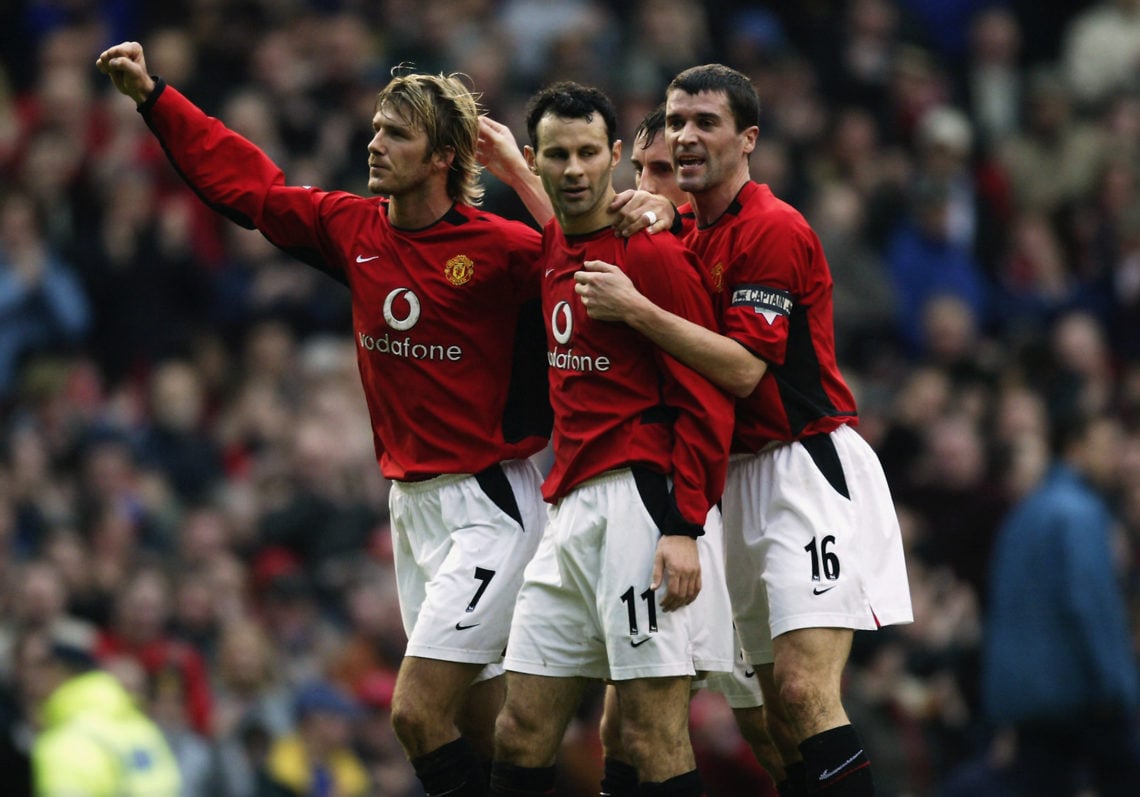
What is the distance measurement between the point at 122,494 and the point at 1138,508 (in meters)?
6.52

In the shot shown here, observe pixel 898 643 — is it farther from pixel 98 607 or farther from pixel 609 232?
pixel 609 232

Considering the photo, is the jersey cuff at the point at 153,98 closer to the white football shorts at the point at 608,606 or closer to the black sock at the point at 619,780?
the white football shorts at the point at 608,606

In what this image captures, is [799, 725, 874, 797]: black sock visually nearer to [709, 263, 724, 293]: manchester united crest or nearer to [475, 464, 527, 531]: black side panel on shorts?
[475, 464, 527, 531]: black side panel on shorts

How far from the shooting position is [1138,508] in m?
14.1

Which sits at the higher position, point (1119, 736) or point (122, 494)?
point (122, 494)

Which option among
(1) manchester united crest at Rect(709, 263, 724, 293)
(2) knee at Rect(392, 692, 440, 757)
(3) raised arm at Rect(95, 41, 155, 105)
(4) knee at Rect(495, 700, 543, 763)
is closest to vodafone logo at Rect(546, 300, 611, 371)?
(1) manchester united crest at Rect(709, 263, 724, 293)

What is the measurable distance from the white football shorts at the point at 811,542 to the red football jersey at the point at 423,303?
34.1 inches

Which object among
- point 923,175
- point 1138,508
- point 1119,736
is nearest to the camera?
point 1119,736

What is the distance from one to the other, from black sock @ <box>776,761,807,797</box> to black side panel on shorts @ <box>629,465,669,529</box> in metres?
1.22

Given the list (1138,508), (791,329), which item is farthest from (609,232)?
(1138,508)

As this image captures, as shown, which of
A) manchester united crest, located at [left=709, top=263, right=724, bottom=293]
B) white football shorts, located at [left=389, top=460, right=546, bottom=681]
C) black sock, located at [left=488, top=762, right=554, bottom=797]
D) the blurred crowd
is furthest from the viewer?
the blurred crowd

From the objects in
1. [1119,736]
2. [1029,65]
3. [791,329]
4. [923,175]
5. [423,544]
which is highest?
[1029,65]

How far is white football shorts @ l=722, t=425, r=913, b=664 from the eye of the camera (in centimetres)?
760

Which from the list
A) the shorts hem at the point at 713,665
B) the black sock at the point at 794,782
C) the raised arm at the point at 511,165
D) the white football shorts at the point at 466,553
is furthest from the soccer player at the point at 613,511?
the raised arm at the point at 511,165
